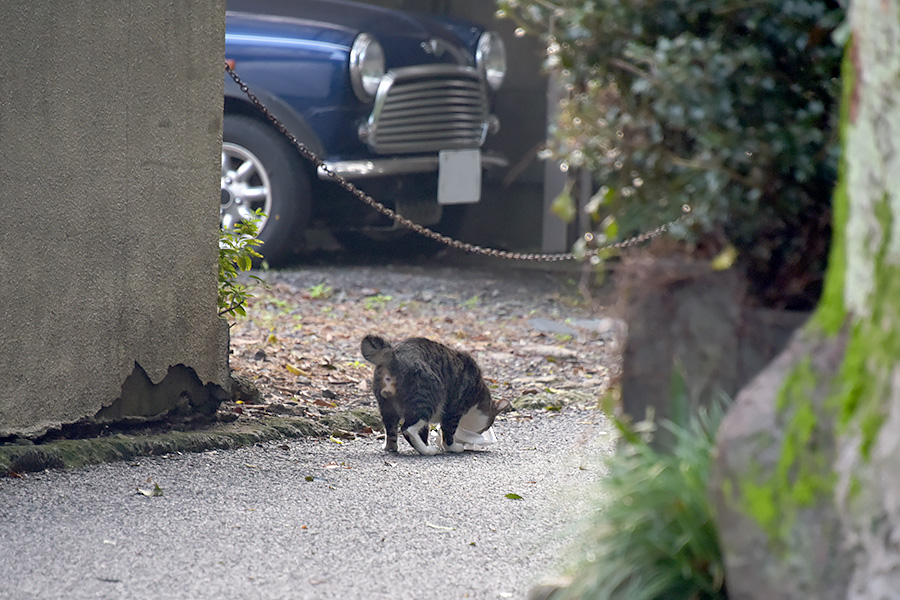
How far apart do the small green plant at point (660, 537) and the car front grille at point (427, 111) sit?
5.80 m

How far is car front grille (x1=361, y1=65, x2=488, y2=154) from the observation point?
298 inches

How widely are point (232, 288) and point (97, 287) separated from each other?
0.79 meters

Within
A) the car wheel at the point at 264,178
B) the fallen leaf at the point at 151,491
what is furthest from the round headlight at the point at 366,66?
the fallen leaf at the point at 151,491

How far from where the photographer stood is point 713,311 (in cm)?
220

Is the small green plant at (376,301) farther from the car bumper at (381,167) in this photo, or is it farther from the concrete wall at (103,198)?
the concrete wall at (103,198)

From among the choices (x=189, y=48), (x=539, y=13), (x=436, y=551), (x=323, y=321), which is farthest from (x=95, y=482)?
(x=323, y=321)

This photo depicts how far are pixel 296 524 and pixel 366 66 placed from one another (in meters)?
4.90

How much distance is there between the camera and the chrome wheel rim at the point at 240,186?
733cm

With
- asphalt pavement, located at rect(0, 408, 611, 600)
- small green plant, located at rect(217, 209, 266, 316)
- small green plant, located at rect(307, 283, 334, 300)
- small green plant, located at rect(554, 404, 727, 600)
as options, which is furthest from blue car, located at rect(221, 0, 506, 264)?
small green plant, located at rect(554, 404, 727, 600)

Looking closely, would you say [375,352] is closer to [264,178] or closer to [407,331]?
[407,331]

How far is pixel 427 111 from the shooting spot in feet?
25.5

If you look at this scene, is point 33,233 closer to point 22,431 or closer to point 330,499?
point 22,431

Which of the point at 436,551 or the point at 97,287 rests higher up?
the point at 97,287

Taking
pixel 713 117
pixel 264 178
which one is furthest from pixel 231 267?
pixel 264 178
